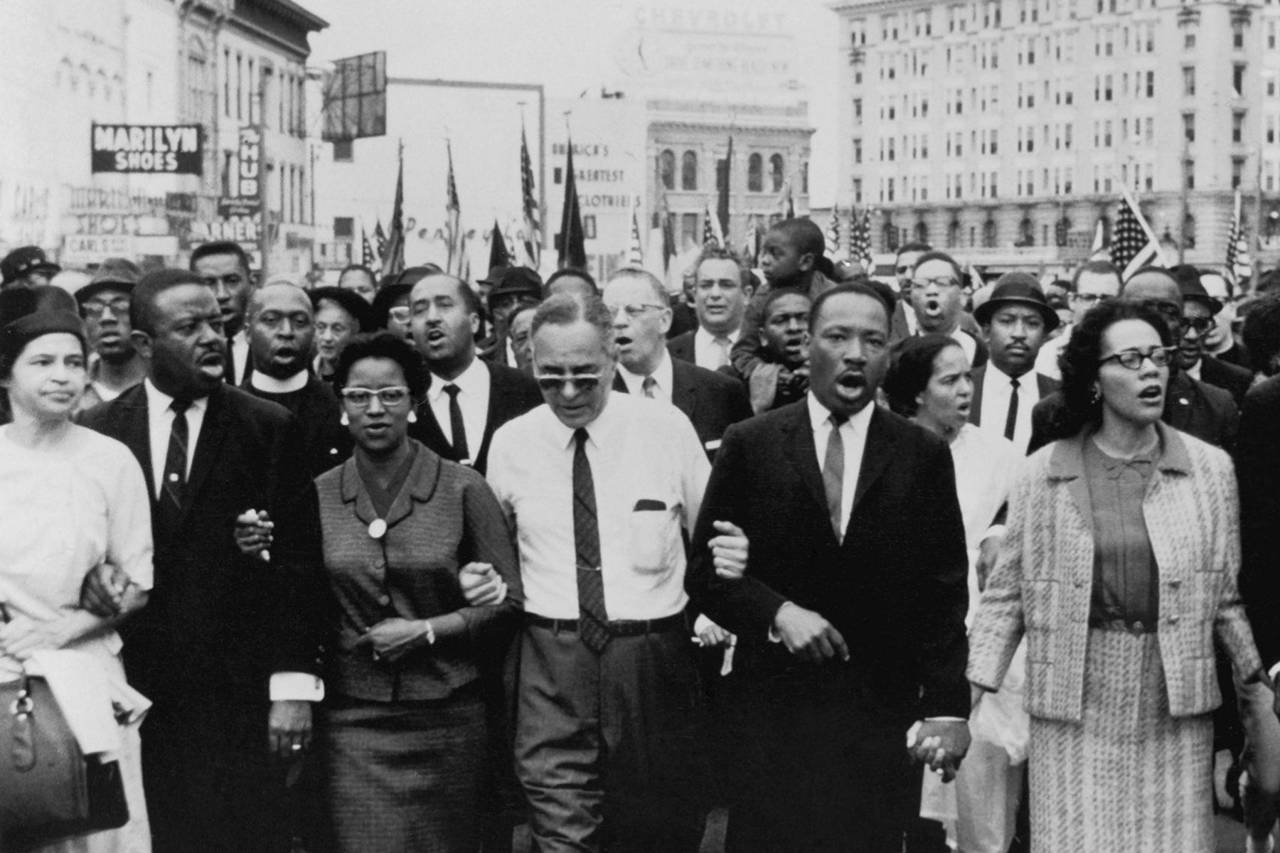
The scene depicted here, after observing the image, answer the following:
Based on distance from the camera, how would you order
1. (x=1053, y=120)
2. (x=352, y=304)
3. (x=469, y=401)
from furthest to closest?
(x=1053, y=120), (x=352, y=304), (x=469, y=401)

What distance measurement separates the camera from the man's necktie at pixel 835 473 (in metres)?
6.34

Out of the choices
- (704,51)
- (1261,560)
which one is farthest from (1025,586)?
(704,51)

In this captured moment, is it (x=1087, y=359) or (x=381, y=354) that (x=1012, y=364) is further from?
(x=381, y=354)

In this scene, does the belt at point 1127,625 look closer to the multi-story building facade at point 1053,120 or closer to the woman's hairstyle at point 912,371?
the woman's hairstyle at point 912,371

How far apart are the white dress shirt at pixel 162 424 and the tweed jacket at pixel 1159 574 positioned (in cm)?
262

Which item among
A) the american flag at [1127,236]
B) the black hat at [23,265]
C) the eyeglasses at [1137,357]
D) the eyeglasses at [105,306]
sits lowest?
the eyeglasses at [1137,357]

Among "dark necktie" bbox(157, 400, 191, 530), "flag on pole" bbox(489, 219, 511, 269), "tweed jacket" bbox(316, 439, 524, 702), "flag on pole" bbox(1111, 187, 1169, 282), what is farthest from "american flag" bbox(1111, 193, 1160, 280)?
"dark necktie" bbox(157, 400, 191, 530)

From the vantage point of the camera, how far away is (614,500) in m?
6.74

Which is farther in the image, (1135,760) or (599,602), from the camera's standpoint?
(599,602)

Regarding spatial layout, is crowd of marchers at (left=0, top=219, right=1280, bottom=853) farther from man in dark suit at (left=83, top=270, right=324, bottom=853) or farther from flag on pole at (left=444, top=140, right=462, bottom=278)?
flag on pole at (left=444, top=140, right=462, bottom=278)

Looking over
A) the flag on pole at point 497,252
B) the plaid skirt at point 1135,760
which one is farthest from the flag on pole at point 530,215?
the plaid skirt at point 1135,760

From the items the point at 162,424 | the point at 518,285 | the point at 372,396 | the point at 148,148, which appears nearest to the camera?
the point at 372,396

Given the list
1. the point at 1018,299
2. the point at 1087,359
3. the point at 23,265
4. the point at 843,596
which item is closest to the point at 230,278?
the point at 23,265

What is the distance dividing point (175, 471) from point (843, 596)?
2238 mm
